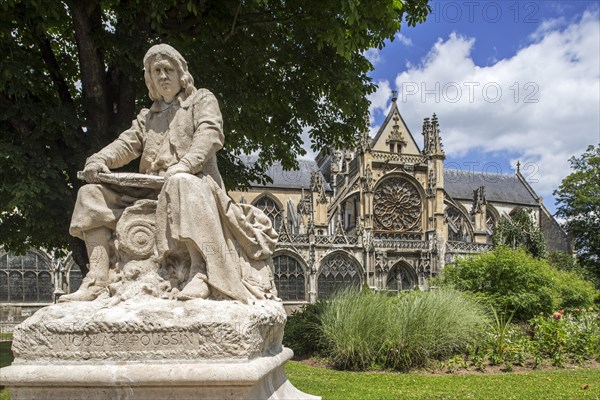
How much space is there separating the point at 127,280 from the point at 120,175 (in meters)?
0.81

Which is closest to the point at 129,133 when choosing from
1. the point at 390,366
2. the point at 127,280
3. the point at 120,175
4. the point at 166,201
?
the point at 120,175

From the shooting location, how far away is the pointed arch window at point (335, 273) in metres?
33.1

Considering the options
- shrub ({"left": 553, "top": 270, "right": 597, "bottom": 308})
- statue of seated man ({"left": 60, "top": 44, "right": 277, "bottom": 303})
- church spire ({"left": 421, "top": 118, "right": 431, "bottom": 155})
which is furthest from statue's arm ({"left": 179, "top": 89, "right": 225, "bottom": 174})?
church spire ({"left": 421, "top": 118, "right": 431, "bottom": 155})

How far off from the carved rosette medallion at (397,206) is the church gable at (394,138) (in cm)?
280

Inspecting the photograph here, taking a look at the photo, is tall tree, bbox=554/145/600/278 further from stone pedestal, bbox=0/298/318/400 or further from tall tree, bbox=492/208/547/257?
stone pedestal, bbox=0/298/318/400

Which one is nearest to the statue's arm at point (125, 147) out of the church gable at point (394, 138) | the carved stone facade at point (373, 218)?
the carved stone facade at point (373, 218)

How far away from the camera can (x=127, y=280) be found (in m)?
3.75

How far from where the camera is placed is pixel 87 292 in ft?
12.2

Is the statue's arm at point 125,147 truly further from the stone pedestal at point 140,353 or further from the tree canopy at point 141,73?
the tree canopy at point 141,73

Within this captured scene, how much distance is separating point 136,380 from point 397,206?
3722 cm

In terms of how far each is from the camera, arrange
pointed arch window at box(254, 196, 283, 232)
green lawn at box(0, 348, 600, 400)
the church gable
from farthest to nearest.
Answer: the church gable → pointed arch window at box(254, 196, 283, 232) → green lawn at box(0, 348, 600, 400)

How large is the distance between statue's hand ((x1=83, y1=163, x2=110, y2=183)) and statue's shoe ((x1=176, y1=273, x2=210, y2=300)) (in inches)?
44.0

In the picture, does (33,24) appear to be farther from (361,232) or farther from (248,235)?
(361,232)

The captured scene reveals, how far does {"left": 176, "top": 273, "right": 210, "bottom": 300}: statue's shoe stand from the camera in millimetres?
3520
